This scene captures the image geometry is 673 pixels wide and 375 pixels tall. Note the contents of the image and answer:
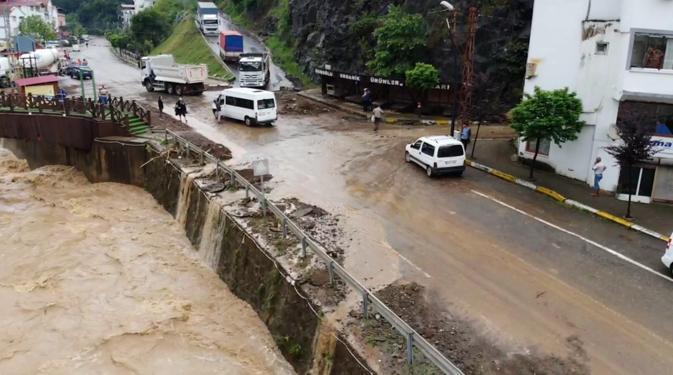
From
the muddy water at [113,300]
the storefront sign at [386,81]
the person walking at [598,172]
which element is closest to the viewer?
the muddy water at [113,300]

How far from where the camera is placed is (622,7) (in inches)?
872

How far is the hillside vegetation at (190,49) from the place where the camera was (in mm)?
63125

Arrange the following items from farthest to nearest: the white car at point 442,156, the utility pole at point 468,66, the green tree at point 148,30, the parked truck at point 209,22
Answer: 1. the green tree at point 148,30
2. the parked truck at point 209,22
3. the utility pole at point 468,66
4. the white car at point 442,156

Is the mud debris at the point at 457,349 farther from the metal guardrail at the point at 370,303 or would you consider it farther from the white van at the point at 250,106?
the white van at the point at 250,106

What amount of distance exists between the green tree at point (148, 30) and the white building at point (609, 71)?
79326 mm

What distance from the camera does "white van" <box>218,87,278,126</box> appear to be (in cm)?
3416

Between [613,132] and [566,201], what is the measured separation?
348 cm

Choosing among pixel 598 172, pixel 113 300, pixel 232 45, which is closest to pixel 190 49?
pixel 232 45

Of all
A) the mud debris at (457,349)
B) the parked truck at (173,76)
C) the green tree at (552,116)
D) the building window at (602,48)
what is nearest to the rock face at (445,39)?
the green tree at (552,116)

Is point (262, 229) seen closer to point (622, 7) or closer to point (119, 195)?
point (119, 195)

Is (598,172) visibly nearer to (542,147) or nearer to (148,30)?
(542,147)

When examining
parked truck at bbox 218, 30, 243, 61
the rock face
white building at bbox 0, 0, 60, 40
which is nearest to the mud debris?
the rock face

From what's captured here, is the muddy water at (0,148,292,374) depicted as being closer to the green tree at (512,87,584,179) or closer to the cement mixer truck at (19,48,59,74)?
the green tree at (512,87,584,179)

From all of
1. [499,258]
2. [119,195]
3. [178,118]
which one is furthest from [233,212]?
[178,118]
